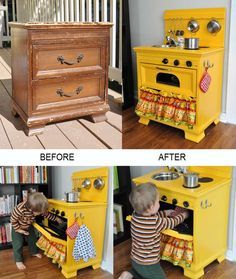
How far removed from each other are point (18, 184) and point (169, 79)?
1135 mm

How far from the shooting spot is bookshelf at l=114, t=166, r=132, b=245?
6.13 feet

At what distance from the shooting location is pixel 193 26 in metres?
1.69

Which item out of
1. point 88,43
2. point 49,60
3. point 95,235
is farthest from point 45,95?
point 95,235

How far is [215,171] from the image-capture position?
1616 millimetres

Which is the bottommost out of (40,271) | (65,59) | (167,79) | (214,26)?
(40,271)

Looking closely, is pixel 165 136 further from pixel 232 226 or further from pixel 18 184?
pixel 18 184

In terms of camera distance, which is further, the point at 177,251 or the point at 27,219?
the point at 27,219

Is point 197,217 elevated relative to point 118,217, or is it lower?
elevated

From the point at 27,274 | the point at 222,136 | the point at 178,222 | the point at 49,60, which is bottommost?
the point at 27,274

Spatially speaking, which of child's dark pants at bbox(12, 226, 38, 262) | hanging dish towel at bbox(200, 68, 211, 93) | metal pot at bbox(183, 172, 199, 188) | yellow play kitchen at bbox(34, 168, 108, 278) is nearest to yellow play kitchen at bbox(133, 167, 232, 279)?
metal pot at bbox(183, 172, 199, 188)

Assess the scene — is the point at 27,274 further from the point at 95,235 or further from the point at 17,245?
the point at 95,235

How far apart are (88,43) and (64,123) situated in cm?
34

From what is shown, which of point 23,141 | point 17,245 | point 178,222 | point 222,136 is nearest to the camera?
point 23,141

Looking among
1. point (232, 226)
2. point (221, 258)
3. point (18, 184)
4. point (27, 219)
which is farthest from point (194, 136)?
point (18, 184)
